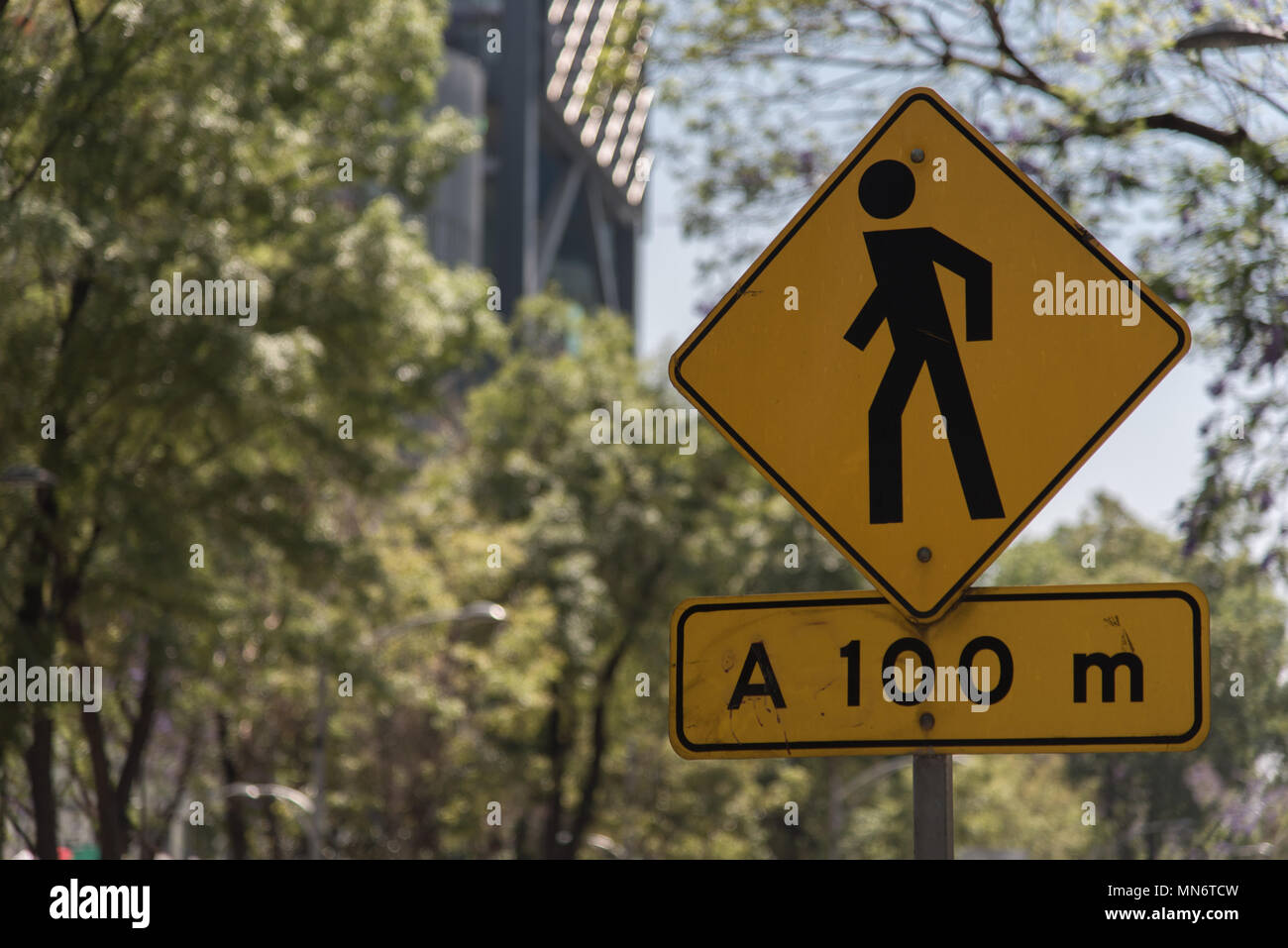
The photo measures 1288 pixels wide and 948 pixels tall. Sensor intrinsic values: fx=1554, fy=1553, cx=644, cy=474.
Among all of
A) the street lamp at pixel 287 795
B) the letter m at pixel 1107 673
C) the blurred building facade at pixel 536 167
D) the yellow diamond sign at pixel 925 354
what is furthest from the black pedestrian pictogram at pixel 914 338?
the blurred building facade at pixel 536 167

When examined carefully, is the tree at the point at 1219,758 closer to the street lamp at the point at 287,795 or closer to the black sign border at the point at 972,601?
the black sign border at the point at 972,601

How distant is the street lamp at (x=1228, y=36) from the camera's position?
813 centimetres

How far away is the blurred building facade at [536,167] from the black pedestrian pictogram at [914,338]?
4644cm

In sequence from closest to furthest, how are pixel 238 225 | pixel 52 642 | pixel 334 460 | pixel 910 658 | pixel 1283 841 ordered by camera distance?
pixel 910 658
pixel 1283 841
pixel 52 642
pixel 238 225
pixel 334 460

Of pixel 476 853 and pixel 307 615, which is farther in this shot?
pixel 476 853

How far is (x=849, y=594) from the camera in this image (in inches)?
121

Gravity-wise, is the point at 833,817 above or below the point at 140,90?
below

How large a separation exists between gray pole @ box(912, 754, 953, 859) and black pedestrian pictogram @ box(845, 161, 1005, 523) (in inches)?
19.1

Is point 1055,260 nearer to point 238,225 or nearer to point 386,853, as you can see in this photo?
point 238,225

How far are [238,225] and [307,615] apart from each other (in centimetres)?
496

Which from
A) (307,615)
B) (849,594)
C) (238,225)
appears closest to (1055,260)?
(849,594)

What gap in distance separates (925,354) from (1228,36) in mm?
6049

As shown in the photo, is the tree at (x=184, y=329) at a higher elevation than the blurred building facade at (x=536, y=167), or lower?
lower
